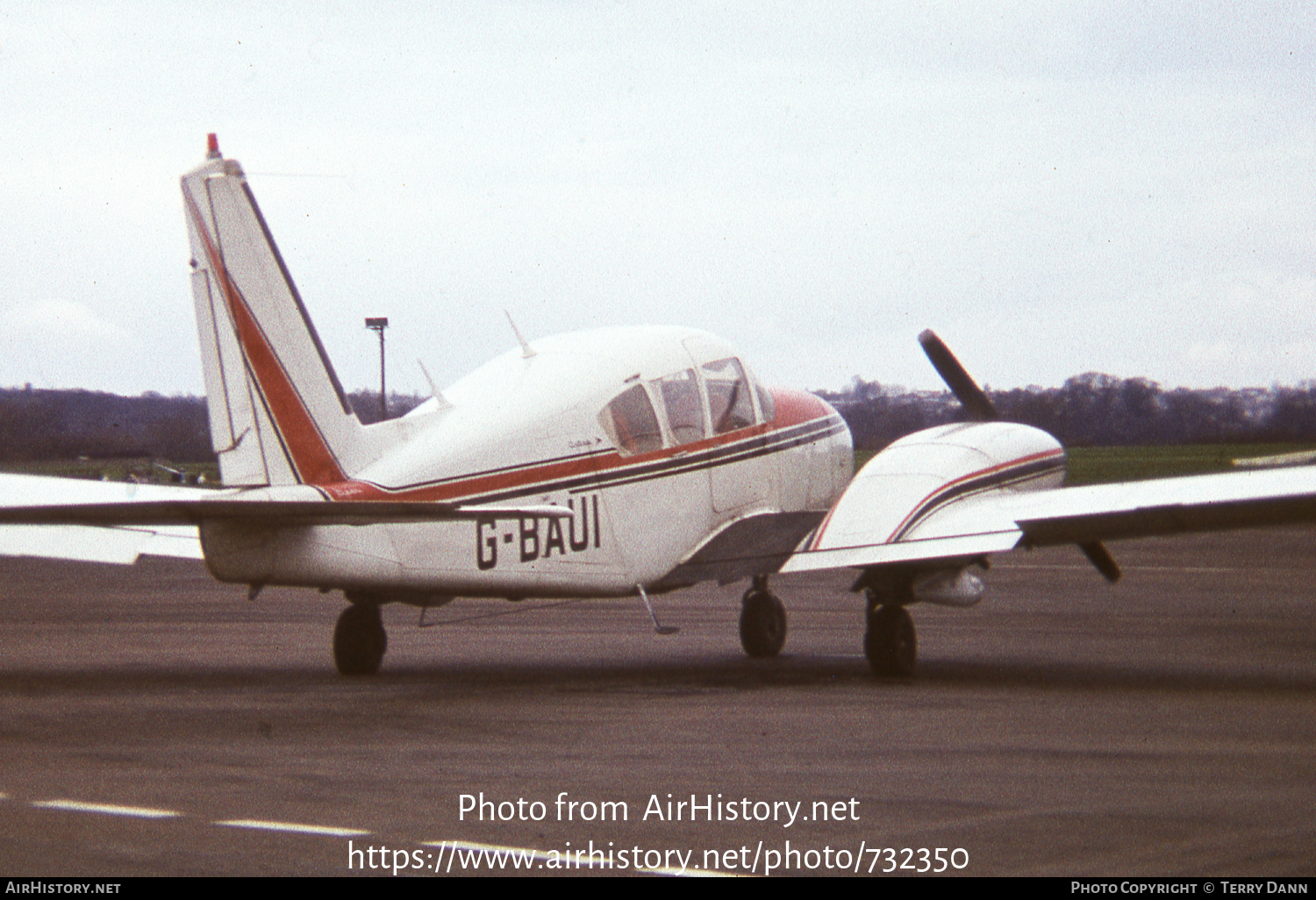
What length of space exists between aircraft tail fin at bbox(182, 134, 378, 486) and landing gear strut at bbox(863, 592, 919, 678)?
16.4ft

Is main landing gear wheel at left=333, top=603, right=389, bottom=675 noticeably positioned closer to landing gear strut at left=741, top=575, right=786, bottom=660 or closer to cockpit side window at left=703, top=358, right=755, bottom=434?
cockpit side window at left=703, top=358, right=755, bottom=434

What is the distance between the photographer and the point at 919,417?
20906 mm

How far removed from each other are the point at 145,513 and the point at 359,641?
434cm

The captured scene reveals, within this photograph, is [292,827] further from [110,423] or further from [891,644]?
[110,423]

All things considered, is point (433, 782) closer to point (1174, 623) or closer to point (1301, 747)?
point (1301, 747)

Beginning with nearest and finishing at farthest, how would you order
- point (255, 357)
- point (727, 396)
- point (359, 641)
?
1. point (255, 357)
2. point (359, 641)
3. point (727, 396)

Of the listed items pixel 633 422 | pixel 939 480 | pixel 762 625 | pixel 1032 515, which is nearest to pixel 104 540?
pixel 633 422

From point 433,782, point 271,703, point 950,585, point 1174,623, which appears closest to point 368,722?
point 271,703

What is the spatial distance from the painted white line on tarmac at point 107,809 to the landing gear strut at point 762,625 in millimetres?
10016

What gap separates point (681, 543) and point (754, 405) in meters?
2.08

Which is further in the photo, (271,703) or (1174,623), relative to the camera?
(1174,623)

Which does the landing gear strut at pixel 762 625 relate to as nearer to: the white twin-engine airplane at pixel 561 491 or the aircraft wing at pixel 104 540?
the white twin-engine airplane at pixel 561 491

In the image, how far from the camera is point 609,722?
41.9ft

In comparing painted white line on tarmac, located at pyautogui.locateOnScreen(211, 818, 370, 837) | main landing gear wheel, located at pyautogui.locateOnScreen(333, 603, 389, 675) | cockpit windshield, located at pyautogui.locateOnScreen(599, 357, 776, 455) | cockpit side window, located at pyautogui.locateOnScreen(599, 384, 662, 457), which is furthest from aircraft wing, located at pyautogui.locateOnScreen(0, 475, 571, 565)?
painted white line on tarmac, located at pyautogui.locateOnScreen(211, 818, 370, 837)
